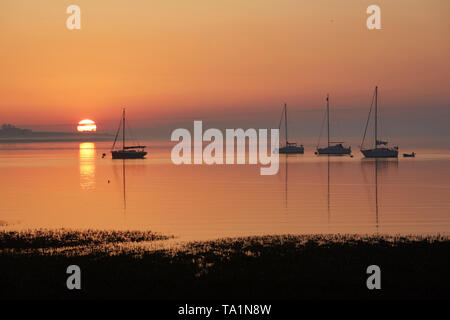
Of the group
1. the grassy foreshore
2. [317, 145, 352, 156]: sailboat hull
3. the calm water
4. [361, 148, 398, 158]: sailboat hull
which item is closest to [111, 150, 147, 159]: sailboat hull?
[317, 145, 352, 156]: sailboat hull

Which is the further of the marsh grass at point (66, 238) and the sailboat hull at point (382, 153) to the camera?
the sailboat hull at point (382, 153)

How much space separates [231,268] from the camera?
17594mm


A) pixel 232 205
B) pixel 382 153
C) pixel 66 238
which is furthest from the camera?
pixel 382 153

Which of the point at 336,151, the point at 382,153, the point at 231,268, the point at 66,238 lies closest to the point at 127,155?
the point at 336,151

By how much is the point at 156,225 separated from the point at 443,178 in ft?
174

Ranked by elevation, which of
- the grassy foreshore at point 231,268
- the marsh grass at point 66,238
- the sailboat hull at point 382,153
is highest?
the sailboat hull at point 382,153

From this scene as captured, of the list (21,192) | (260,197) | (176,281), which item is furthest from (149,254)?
(21,192)

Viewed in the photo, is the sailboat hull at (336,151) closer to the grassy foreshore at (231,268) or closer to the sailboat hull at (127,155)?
the sailboat hull at (127,155)

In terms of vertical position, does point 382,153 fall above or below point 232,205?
above

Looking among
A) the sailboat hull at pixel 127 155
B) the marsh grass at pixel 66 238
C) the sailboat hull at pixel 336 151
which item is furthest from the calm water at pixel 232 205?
the sailboat hull at pixel 336 151

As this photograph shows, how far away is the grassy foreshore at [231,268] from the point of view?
14820mm

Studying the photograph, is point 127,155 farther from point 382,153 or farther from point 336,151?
point 382,153
